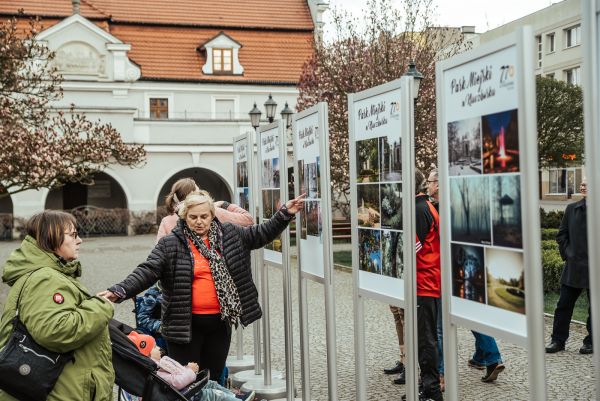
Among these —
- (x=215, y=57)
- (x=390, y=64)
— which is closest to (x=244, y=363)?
(x=390, y=64)

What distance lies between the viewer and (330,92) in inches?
912

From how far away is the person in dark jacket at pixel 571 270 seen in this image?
8953 millimetres

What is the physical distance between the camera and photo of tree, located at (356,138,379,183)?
5234 mm

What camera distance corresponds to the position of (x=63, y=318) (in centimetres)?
401

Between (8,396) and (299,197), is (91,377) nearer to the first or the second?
(8,396)

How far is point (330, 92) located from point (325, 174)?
1747 centimetres

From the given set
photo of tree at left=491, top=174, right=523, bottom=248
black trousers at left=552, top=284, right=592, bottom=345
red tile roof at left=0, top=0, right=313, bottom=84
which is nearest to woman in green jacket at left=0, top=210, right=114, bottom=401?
photo of tree at left=491, top=174, right=523, bottom=248

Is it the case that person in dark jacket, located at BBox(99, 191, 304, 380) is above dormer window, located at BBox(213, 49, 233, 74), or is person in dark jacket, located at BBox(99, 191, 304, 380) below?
below

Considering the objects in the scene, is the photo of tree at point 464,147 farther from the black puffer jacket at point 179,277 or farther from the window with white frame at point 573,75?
the window with white frame at point 573,75

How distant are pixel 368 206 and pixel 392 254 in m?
0.41

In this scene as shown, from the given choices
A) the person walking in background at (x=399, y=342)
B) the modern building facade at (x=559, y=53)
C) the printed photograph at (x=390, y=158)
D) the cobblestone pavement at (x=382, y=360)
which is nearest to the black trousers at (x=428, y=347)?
the cobblestone pavement at (x=382, y=360)

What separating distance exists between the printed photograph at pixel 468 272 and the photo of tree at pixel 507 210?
0.19 m

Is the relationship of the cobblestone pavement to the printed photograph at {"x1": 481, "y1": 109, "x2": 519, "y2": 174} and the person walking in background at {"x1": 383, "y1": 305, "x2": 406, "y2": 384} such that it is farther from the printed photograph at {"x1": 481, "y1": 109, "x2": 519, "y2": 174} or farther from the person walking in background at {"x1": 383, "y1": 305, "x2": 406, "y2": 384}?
the printed photograph at {"x1": 481, "y1": 109, "x2": 519, "y2": 174}

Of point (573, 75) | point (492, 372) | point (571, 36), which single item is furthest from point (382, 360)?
point (571, 36)
